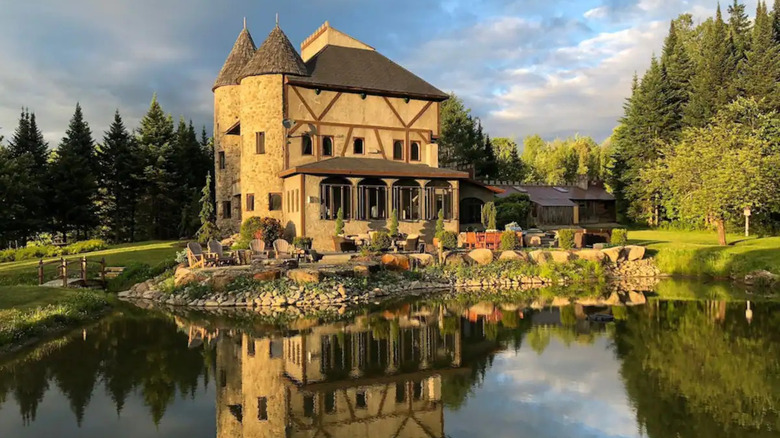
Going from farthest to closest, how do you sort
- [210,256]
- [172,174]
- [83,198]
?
[172,174]
[83,198]
[210,256]

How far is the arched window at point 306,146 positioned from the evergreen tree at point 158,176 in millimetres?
18937

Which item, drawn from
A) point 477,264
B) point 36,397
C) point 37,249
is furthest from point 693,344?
point 37,249

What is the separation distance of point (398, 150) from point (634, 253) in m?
13.8

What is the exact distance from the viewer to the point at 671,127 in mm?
45750

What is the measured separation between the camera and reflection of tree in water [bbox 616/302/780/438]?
707cm

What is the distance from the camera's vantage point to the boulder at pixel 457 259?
2095 cm

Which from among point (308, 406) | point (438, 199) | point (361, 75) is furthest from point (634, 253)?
point (308, 406)

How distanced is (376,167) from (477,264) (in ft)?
26.7

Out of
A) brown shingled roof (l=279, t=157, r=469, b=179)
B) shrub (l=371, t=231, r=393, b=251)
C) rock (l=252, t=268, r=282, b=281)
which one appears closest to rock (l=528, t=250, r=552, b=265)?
shrub (l=371, t=231, r=393, b=251)

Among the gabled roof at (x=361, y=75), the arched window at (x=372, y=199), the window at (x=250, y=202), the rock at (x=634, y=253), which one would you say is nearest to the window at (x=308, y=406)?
the arched window at (x=372, y=199)

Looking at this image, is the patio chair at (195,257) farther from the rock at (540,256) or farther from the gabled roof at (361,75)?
the rock at (540,256)

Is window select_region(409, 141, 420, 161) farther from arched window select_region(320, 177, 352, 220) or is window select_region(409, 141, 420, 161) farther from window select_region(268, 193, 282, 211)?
window select_region(268, 193, 282, 211)

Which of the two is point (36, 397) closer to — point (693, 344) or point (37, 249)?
point (693, 344)

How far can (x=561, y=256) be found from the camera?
22062 millimetres
